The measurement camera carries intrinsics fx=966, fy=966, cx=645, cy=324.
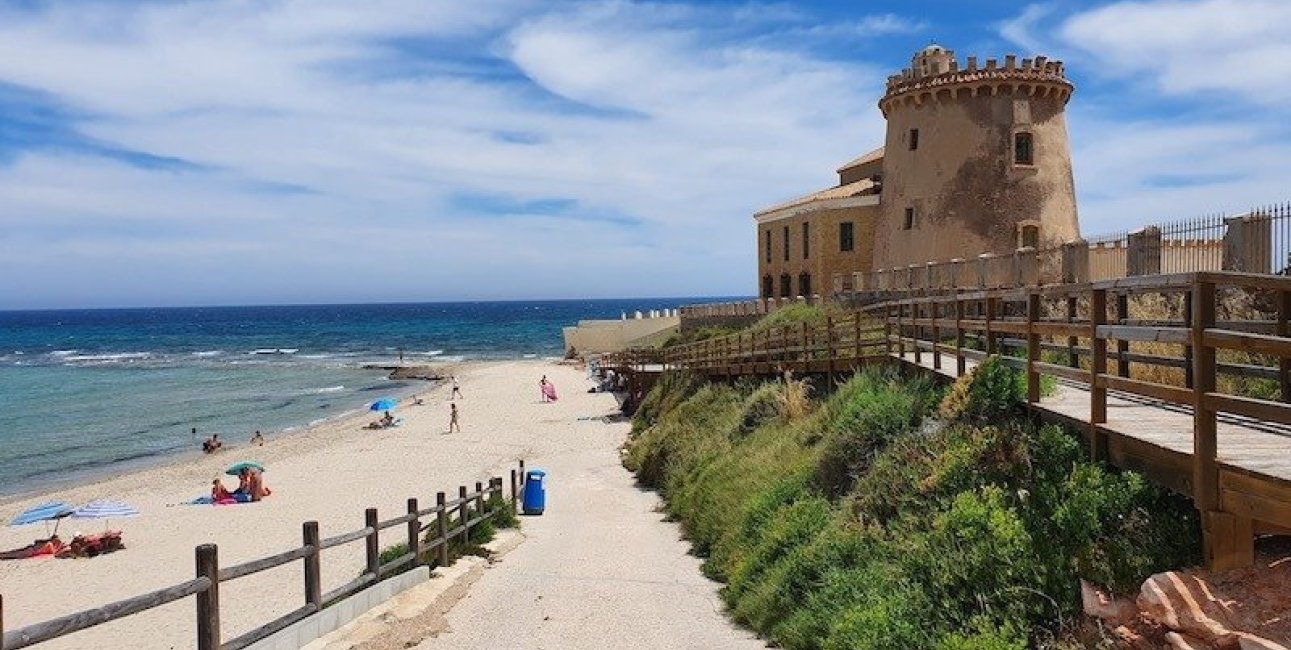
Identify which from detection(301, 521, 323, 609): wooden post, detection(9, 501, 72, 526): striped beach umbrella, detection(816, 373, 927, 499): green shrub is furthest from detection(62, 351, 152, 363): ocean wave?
detection(816, 373, 927, 499): green shrub

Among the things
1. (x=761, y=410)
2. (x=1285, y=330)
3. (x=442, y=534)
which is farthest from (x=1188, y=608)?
(x=761, y=410)

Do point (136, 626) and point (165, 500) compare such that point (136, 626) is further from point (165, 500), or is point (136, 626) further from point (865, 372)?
point (165, 500)

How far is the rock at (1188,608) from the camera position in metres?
5.09

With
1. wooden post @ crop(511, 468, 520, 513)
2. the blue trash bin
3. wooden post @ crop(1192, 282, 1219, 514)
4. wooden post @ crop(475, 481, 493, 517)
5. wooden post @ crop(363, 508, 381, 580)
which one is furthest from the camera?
the blue trash bin

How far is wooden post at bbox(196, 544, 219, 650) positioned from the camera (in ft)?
23.5

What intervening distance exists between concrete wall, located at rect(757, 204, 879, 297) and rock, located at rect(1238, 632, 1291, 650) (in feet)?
110

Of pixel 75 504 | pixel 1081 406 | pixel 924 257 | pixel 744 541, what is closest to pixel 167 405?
pixel 75 504

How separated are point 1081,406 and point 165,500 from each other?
86.6 feet

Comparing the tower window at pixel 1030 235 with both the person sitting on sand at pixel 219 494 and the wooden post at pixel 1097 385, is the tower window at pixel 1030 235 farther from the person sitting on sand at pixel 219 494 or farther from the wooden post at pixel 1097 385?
the wooden post at pixel 1097 385

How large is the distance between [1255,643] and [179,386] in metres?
72.7

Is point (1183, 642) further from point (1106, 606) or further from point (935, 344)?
point (935, 344)

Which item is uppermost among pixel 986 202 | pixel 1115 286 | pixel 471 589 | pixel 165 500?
pixel 986 202

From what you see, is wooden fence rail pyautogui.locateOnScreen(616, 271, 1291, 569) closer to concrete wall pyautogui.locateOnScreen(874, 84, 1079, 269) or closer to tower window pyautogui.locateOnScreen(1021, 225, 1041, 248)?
concrete wall pyautogui.locateOnScreen(874, 84, 1079, 269)

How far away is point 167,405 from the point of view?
55594mm
